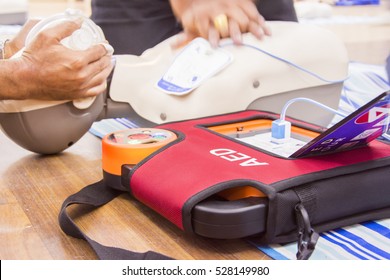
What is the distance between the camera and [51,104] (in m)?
0.86


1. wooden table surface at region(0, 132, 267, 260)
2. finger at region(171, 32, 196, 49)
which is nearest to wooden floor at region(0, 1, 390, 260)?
wooden table surface at region(0, 132, 267, 260)

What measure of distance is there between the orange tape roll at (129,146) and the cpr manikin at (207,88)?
0.54ft

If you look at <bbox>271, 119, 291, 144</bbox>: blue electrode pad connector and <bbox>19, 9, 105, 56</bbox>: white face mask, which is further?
<bbox>19, 9, 105, 56</bbox>: white face mask

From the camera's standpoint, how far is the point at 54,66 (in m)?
0.83

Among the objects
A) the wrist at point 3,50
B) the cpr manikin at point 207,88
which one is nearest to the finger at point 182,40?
the cpr manikin at point 207,88

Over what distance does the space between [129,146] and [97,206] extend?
8cm

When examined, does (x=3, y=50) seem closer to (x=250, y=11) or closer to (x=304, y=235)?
(x=250, y=11)

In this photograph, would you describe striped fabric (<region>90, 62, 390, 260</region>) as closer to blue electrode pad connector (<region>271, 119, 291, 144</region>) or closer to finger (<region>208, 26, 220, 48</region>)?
blue electrode pad connector (<region>271, 119, 291, 144</region>)

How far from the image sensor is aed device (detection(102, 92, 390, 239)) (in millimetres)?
558

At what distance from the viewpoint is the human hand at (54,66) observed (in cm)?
83

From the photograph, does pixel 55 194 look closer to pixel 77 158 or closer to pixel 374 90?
pixel 77 158

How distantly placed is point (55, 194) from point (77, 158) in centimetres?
17

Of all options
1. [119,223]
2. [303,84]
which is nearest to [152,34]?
[303,84]

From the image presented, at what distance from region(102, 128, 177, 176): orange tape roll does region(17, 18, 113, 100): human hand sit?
0.14m
